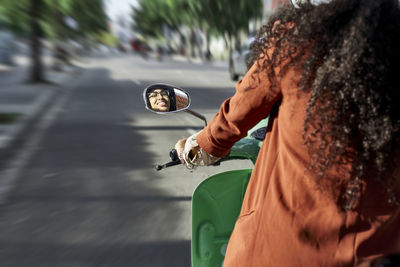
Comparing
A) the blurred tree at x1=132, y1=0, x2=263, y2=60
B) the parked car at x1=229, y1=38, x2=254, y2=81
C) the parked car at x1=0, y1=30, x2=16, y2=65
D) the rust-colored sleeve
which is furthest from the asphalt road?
the blurred tree at x1=132, y1=0, x2=263, y2=60

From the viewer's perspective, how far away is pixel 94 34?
1041 inches

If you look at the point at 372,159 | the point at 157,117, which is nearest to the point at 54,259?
the point at 372,159

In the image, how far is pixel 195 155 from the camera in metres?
1.54

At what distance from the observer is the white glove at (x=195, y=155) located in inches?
59.2

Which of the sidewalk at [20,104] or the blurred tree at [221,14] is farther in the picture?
the blurred tree at [221,14]

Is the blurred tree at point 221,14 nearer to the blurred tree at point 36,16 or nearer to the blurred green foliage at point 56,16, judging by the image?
the blurred green foliage at point 56,16

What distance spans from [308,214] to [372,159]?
0.20 m

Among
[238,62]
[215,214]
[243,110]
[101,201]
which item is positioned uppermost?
[238,62]

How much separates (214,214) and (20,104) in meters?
11.2

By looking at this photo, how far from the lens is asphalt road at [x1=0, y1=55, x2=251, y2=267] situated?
3.60 meters

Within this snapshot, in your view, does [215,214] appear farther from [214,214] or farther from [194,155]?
[194,155]

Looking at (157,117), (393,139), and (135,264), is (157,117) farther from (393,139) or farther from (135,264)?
(393,139)

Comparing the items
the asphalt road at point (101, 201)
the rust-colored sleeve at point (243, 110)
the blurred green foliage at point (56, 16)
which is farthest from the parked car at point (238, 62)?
the rust-colored sleeve at point (243, 110)

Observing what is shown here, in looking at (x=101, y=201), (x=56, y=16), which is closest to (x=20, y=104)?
(x=101, y=201)
